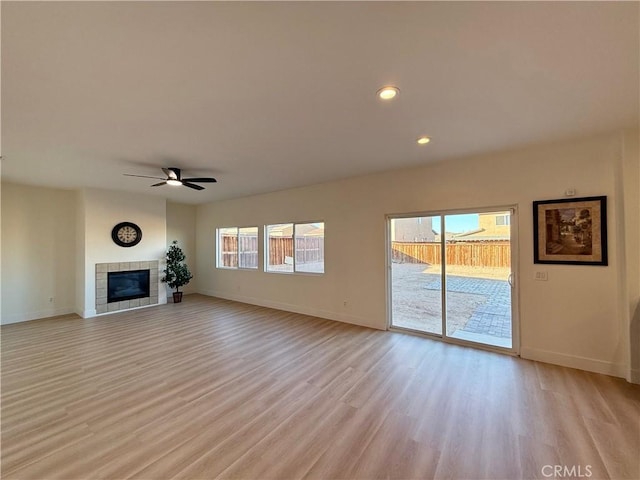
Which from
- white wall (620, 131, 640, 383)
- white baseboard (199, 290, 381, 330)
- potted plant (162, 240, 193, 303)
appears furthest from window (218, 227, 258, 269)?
white wall (620, 131, 640, 383)

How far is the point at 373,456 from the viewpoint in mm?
1852

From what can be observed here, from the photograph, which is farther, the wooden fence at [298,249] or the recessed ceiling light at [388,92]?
the wooden fence at [298,249]

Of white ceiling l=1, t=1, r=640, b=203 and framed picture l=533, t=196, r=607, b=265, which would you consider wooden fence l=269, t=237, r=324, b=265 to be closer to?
white ceiling l=1, t=1, r=640, b=203

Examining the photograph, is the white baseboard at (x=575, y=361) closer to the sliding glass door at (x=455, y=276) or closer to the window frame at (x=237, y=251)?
the sliding glass door at (x=455, y=276)

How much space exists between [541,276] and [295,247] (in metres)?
4.23

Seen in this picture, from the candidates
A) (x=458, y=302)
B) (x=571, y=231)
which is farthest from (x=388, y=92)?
(x=458, y=302)

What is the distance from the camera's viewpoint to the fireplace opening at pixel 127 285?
583 cm

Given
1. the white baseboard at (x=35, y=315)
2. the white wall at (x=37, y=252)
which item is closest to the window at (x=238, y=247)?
the white wall at (x=37, y=252)

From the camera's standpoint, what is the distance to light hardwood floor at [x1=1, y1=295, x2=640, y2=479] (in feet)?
5.86

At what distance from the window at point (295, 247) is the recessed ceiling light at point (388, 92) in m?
3.35

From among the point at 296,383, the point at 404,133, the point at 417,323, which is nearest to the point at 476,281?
the point at 417,323

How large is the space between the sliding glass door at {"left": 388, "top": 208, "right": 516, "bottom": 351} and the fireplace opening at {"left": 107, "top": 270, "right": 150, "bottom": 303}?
5.82 m

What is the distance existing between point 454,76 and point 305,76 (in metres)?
1.09

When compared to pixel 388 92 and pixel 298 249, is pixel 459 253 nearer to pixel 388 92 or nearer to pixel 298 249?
pixel 388 92
